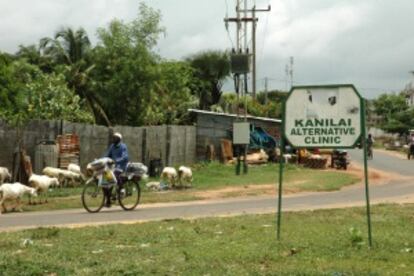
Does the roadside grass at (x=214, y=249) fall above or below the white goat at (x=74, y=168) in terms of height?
below

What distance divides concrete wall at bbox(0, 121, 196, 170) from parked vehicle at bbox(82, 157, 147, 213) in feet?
19.4

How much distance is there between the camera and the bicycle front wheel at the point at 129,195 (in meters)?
17.7

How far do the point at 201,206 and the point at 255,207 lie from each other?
4.87ft

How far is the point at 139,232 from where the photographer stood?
1202cm

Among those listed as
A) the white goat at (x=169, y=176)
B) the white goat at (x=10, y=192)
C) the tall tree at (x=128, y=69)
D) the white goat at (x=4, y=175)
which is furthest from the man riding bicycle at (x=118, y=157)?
the tall tree at (x=128, y=69)

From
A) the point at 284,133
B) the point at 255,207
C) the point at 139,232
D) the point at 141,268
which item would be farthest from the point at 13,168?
the point at 141,268

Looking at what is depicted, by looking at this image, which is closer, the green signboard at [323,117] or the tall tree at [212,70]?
the green signboard at [323,117]

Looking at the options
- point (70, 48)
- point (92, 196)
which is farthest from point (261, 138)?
point (92, 196)

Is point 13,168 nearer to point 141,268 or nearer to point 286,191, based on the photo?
point 286,191

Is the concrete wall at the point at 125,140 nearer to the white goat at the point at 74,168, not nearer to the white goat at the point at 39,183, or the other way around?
the white goat at the point at 74,168

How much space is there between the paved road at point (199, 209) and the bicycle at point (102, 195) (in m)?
0.22

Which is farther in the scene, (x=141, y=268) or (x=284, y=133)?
(x=284, y=133)

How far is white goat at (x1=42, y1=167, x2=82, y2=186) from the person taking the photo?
22484 mm

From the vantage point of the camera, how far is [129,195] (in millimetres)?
18375
